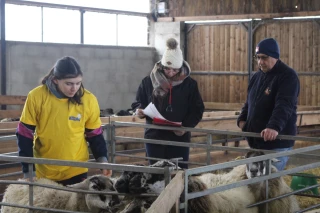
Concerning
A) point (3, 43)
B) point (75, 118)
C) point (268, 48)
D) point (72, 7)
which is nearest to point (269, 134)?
point (268, 48)

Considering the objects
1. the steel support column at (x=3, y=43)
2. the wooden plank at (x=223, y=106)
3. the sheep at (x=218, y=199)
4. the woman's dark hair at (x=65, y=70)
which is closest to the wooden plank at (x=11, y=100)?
the steel support column at (x=3, y=43)

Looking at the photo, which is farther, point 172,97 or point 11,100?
point 11,100

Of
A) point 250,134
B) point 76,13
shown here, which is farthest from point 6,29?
point 250,134

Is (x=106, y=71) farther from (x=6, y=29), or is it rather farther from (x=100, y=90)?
(x=6, y=29)

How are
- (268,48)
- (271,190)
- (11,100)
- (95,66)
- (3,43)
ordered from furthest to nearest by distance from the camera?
(95,66) → (3,43) → (11,100) → (268,48) → (271,190)

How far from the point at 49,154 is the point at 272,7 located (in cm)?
1146

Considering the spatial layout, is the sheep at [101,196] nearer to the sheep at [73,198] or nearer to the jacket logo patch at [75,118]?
the sheep at [73,198]

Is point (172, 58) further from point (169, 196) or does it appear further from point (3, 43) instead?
point (3, 43)

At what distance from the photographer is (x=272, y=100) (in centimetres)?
432

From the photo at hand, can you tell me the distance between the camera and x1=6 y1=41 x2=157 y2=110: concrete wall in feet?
42.1

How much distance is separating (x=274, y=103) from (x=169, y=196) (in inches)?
88.5

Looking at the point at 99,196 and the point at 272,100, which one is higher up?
the point at 272,100

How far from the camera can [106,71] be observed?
48.1 feet

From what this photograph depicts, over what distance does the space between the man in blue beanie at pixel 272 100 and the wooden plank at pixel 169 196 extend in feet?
5.43
